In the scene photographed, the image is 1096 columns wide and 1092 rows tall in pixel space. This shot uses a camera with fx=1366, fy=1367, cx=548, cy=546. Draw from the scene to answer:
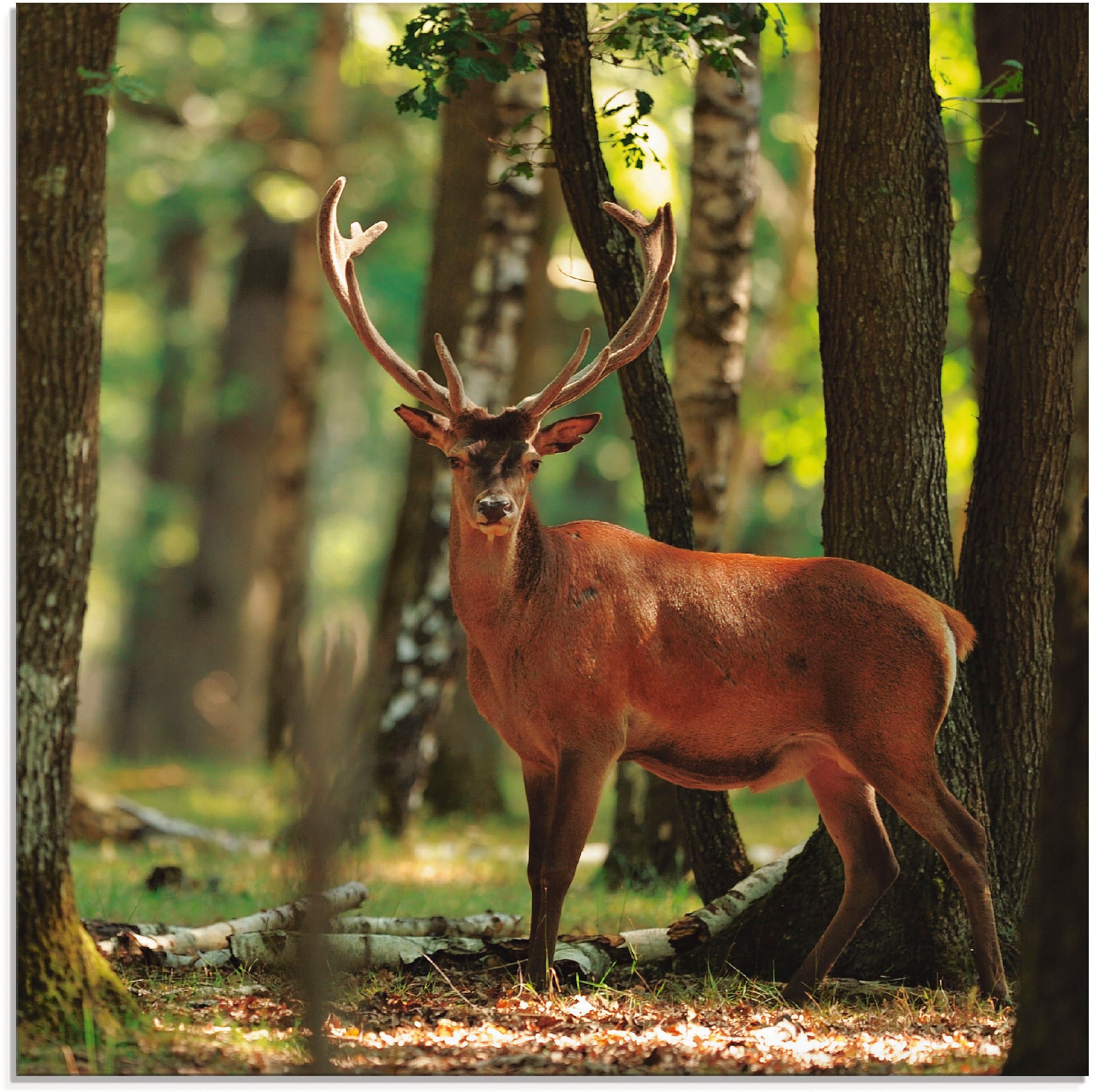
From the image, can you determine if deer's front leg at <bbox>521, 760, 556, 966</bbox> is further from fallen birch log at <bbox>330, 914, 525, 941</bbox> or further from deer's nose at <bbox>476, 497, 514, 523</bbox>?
deer's nose at <bbox>476, 497, 514, 523</bbox>

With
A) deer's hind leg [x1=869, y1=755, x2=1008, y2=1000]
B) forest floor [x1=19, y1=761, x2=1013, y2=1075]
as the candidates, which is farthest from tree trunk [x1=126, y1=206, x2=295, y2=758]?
deer's hind leg [x1=869, y1=755, x2=1008, y2=1000]

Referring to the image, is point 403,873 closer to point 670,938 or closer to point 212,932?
point 212,932

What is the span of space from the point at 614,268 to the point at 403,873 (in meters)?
4.42

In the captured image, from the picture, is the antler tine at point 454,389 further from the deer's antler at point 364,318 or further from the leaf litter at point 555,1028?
the leaf litter at point 555,1028

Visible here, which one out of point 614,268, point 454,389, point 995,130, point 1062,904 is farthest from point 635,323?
point 995,130

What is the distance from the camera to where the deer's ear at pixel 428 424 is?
608 centimetres

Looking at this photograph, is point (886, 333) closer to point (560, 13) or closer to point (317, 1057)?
point (560, 13)

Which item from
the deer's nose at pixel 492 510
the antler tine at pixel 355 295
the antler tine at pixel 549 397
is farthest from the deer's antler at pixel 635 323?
the deer's nose at pixel 492 510

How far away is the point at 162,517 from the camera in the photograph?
842 inches

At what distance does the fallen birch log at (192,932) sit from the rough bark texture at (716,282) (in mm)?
3489

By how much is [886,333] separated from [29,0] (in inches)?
157

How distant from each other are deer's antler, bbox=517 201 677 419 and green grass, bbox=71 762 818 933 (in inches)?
83.3

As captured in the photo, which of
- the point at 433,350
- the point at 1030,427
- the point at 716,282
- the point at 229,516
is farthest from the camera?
the point at 229,516

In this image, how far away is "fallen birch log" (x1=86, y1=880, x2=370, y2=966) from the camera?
5855 millimetres
